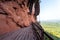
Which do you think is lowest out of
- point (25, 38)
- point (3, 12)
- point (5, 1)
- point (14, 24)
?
point (25, 38)

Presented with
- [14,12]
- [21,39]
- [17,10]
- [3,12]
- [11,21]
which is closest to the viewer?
[21,39]

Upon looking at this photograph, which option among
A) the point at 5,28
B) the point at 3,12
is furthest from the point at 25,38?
the point at 3,12

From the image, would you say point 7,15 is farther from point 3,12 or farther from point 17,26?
point 17,26

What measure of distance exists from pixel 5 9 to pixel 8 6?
0.14 m

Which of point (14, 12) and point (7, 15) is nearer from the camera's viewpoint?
point (7, 15)

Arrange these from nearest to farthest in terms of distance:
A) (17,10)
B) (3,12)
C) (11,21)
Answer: (3,12)
(11,21)
(17,10)

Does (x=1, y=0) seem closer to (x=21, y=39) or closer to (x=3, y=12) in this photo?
(x=3, y=12)

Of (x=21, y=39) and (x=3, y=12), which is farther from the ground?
(x=3, y=12)

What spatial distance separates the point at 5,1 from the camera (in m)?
2.59

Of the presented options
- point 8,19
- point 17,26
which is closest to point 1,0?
point 8,19

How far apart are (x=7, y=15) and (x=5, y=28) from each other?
0.23m

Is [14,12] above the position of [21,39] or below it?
above

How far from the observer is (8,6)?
2.59 meters

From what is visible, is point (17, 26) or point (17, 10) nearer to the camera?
point (17, 26)
